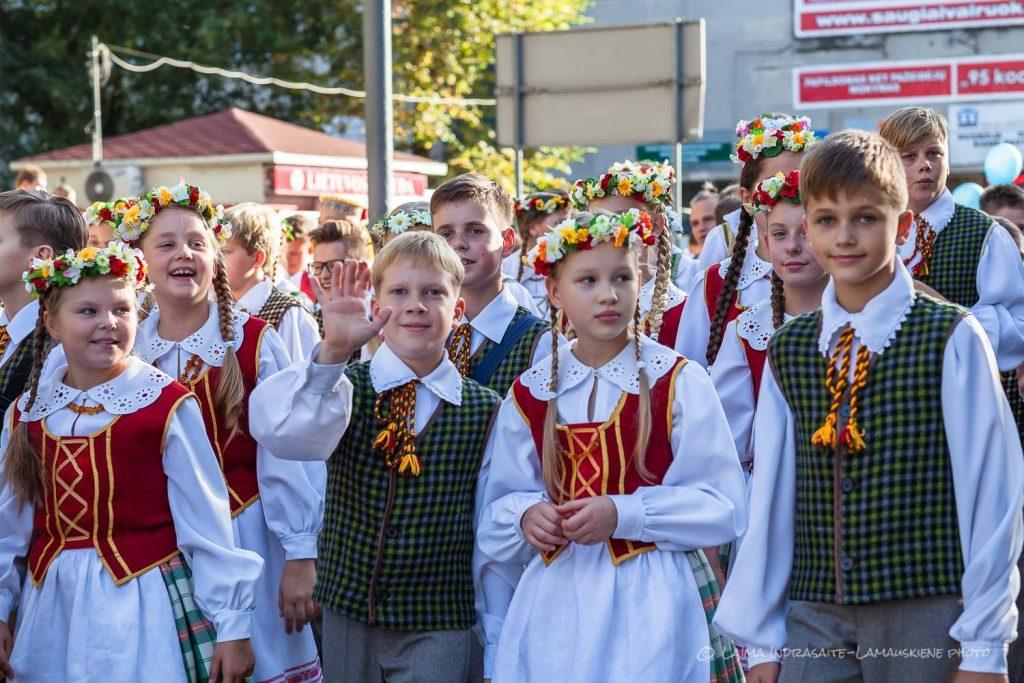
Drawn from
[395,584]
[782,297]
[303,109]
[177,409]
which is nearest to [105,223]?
[177,409]

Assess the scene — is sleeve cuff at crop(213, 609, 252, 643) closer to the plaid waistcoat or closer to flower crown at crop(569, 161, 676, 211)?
the plaid waistcoat

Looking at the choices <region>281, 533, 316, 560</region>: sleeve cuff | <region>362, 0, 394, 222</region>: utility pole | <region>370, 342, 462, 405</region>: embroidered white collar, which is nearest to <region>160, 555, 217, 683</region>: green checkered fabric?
<region>281, 533, 316, 560</region>: sleeve cuff

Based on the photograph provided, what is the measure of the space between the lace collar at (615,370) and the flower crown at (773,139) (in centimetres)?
157

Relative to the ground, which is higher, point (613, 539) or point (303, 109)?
point (303, 109)

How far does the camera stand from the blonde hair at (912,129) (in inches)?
221

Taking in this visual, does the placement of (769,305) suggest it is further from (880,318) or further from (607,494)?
(880,318)

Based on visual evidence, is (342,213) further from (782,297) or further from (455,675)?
(455,675)

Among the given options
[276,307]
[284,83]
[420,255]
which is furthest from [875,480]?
[284,83]

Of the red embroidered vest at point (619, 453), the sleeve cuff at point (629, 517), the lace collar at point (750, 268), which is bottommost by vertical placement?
the sleeve cuff at point (629, 517)

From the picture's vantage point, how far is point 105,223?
5418mm

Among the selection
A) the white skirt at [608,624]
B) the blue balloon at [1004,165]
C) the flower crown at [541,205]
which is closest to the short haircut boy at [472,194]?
the white skirt at [608,624]

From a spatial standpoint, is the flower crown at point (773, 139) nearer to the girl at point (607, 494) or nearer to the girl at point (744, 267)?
the girl at point (744, 267)

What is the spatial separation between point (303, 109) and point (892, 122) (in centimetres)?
2206

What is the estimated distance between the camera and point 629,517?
3.82 m
